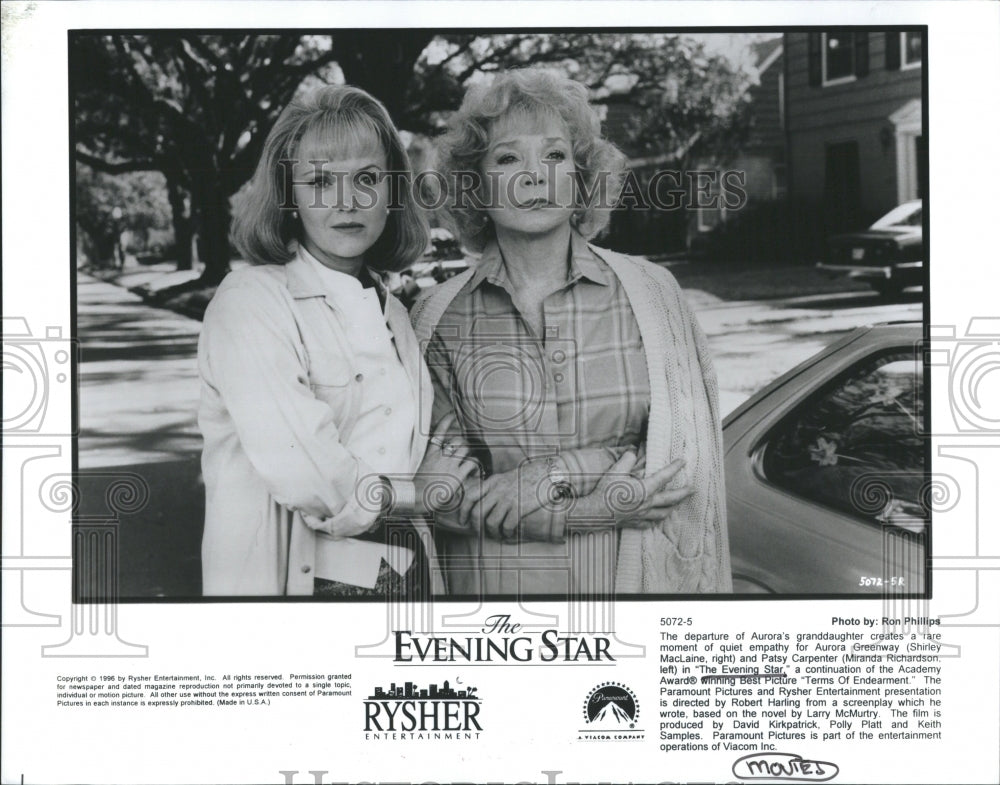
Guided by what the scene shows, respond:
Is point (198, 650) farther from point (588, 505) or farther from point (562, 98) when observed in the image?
point (562, 98)

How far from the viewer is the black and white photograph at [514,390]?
473 centimetres

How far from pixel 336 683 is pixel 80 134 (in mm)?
2309

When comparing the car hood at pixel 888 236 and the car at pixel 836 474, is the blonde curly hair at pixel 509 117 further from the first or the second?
the car at pixel 836 474

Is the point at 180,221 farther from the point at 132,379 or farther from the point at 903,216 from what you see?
the point at 903,216

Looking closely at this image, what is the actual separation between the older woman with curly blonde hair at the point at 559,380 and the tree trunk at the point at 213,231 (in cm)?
77

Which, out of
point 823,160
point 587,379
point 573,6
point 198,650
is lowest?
point 198,650

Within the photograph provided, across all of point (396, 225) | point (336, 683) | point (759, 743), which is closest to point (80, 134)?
point (396, 225)

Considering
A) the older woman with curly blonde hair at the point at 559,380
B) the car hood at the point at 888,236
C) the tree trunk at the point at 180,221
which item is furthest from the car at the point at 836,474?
the tree trunk at the point at 180,221

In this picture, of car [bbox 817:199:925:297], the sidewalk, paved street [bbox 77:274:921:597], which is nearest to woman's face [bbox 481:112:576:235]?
paved street [bbox 77:274:921:597]

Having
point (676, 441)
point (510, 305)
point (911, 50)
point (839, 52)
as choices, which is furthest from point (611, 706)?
point (911, 50)

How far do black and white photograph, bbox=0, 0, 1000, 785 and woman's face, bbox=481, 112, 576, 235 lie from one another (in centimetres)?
2

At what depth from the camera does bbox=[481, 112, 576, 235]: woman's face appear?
4.74m

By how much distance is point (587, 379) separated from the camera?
4.73m

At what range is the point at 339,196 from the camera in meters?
4.70
